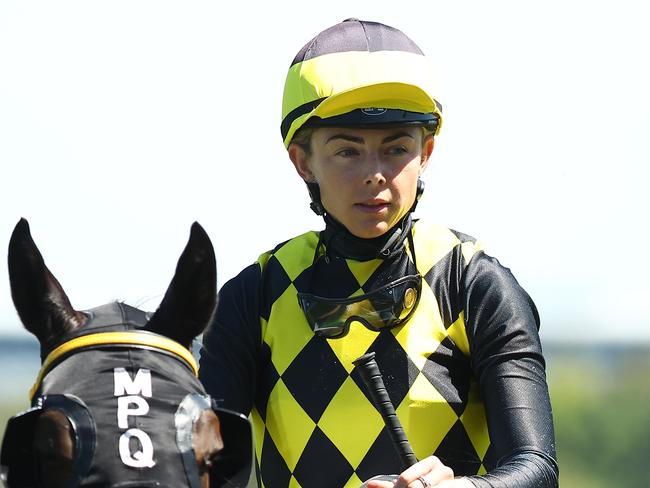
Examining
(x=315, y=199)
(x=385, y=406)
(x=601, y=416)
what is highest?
(x=315, y=199)

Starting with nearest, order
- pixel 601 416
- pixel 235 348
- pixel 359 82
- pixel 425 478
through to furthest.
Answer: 1. pixel 425 478
2. pixel 359 82
3. pixel 235 348
4. pixel 601 416

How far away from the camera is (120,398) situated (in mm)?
2758

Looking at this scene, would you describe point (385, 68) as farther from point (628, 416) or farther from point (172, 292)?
point (628, 416)

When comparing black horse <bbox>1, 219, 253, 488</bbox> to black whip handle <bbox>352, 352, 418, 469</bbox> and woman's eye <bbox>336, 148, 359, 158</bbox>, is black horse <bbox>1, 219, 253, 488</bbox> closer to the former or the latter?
black whip handle <bbox>352, 352, 418, 469</bbox>

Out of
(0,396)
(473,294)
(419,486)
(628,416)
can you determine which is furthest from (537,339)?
(628,416)

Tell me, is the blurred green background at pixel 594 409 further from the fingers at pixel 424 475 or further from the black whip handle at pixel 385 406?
the fingers at pixel 424 475

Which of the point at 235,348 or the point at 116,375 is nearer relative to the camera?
the point at 116,375

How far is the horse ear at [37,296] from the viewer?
2863mm

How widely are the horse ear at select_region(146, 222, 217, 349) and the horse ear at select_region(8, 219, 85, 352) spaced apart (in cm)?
15

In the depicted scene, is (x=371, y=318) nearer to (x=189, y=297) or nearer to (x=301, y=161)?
(x=301, y=161)

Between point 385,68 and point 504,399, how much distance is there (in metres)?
0.80

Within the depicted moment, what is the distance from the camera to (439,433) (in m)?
3.76

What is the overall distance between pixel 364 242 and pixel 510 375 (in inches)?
19.6

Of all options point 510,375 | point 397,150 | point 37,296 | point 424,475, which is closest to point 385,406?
point 424,475
